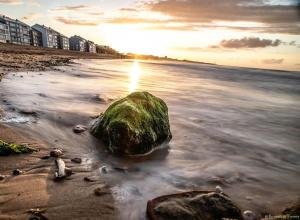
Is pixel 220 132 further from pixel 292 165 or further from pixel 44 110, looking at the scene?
pixel 44 110

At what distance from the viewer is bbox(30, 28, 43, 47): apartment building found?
396ft

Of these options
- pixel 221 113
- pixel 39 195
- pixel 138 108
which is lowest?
pixel 221 113

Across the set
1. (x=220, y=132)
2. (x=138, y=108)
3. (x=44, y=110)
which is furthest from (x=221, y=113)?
(x=44, y=110)

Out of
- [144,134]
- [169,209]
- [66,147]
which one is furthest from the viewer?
[144,134]

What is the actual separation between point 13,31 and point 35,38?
16355 mm

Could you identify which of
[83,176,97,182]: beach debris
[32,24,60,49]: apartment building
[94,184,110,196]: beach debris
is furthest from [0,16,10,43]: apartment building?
[94,184,110,196]: beach debris

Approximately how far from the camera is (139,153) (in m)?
6.15

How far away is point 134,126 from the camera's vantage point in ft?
20.7

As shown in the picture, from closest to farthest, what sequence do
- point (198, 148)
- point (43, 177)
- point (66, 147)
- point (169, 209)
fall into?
point (169, 209) < point (43, 177) < point (66, 147) < point (198, 148)

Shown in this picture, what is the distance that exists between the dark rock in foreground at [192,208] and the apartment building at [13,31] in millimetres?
109166

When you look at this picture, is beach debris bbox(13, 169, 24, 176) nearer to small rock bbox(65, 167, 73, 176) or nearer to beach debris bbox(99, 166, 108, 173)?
small rock bbox(65, 167, 73, 176)

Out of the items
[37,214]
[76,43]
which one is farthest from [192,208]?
[76,43]

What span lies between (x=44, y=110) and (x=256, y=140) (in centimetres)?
651

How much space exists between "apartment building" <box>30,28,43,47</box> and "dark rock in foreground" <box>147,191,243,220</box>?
429 feet
